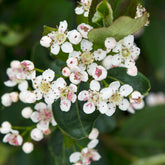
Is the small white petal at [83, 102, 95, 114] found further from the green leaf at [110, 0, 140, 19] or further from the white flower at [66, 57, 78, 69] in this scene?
the green leaf at [110, 0, 140, 19]

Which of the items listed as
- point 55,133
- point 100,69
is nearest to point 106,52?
point 100,69

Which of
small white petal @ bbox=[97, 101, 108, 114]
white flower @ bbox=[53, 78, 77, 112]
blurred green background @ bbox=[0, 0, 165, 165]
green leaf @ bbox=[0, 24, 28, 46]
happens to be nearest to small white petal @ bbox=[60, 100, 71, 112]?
white flower @ bbox=[53, 78, 77, 112]

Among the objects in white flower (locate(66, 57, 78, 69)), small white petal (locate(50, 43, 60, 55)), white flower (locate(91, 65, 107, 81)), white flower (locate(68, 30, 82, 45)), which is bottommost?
white flower (locate(91, 65, 107, 81))

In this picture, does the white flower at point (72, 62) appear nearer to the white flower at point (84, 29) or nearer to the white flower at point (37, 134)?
the white flower at point (84, 29)

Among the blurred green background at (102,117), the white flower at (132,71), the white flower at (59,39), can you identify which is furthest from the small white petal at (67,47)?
the blurred green background at (102,117)

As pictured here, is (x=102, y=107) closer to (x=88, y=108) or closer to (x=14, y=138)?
(x=88, y=108)

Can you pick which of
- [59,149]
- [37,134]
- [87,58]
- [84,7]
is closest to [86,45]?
[87,58]
